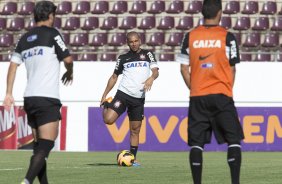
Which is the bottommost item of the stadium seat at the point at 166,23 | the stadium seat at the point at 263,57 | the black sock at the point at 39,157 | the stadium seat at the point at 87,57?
the stadium seat at the point at 87,57

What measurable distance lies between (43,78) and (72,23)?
732 inches

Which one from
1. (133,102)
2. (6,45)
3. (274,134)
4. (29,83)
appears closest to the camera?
(29,83)

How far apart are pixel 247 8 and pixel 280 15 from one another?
Result: 0.98 metres

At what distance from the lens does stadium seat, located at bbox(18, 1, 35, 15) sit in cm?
2733

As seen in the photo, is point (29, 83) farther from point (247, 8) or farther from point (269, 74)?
point (247, 8)

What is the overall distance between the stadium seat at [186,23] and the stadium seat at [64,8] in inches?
134

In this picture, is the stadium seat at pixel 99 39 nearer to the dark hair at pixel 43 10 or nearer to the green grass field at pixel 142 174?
the green grass field at pixel 142 174

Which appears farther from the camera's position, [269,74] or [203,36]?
[269,74]

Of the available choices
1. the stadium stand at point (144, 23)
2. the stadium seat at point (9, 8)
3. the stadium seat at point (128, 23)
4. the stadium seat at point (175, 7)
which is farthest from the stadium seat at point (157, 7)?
the stadium seat at point (9, 8)

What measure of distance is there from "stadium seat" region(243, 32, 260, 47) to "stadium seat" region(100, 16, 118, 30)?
3.87 m

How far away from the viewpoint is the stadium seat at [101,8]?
2700 centimetres

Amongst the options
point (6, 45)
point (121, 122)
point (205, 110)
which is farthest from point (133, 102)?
point (6, 45)

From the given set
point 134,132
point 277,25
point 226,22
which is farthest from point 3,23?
point 134,132

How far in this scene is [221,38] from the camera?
28.2ft
